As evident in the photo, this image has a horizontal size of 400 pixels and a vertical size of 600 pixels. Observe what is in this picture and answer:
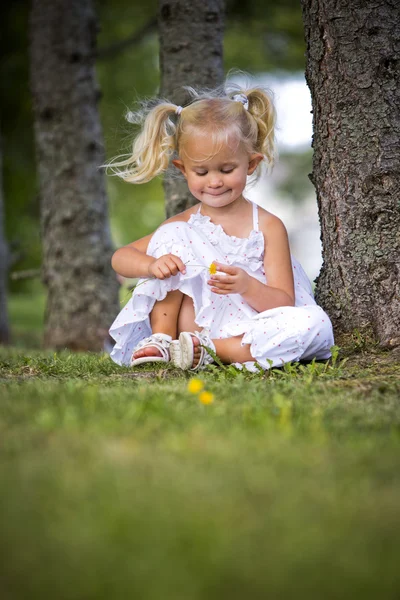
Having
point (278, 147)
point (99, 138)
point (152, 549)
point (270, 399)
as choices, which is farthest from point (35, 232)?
point (152, 549)

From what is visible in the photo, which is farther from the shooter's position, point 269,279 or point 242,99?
point 242,99

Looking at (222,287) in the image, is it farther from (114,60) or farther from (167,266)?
(114,60)

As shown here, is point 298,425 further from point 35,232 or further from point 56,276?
point 35,232

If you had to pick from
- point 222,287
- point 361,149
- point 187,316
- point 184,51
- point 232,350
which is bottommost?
point 232,350

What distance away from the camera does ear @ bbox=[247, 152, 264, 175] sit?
358cm

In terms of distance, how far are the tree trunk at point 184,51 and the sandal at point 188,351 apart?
177 cm

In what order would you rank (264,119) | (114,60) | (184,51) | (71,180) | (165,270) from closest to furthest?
(165,270) → (264,119) → (184,51) → (71,180) → (114,60)

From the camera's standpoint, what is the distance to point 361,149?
326cm

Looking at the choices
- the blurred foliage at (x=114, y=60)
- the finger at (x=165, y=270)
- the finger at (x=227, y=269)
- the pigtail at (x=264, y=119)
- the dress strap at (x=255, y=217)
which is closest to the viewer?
the finger at (x=227, y=269)

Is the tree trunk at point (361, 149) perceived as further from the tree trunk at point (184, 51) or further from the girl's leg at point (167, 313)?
the tree trunk at point (184, 51)

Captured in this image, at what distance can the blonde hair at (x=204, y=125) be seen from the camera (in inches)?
137

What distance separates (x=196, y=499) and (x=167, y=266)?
6.51 feet

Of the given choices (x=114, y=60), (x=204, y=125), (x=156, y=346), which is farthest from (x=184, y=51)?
(x=114, y=60)

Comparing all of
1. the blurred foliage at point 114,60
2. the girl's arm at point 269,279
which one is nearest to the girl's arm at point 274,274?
the girl's arm at point 269,279
